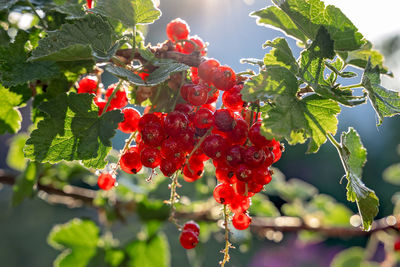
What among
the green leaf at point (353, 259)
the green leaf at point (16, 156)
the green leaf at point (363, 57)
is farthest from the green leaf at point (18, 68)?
the green leaf at point (353, 259)

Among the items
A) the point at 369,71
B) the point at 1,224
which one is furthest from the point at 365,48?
the point at 1,224

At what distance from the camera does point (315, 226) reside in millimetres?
1803

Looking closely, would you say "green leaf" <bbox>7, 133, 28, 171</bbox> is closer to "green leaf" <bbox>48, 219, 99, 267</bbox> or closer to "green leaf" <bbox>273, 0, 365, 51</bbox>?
"green leaf" <bbox>48, 219, 99, 267</bbox>

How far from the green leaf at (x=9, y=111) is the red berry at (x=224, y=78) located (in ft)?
A: 1.78

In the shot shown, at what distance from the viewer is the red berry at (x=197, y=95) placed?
0.75 meters

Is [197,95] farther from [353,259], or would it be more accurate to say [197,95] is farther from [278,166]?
[278,166]

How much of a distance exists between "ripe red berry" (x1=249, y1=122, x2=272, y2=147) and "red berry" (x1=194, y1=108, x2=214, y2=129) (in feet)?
0.29

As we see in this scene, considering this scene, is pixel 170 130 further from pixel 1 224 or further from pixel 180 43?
pixel 1 224

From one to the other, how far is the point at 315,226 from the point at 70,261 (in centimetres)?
119

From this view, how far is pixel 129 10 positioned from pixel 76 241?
1188 millimetres

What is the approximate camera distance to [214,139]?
74 centimetres

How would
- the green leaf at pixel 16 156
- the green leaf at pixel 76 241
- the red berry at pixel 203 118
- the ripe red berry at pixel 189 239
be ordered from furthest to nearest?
the green leaf at pixel 16 156, the green leaf at pixel 76 241, the ripe red berry at pixel 189 239, the red berry at pixel 203 118

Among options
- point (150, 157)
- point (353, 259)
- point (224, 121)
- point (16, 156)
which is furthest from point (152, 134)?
point (353, 259)

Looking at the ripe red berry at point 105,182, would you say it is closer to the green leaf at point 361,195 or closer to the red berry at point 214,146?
the red berry at point 214,146
